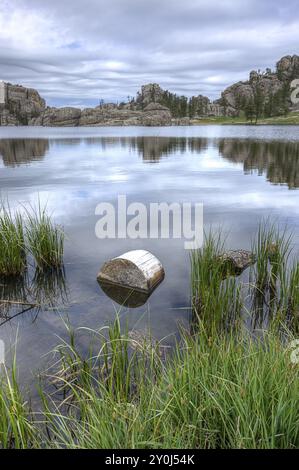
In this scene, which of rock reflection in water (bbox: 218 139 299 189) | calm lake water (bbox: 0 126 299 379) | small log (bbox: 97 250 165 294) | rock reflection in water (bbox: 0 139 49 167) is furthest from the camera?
rock reflection in water (bbox: 0 139 49 167)

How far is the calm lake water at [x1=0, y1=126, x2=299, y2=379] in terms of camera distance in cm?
863

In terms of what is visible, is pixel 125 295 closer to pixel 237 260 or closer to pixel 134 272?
pixel 134 272

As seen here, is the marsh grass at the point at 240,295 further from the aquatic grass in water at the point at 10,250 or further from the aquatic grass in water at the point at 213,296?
the aquatic grass in water at the point at 10,250

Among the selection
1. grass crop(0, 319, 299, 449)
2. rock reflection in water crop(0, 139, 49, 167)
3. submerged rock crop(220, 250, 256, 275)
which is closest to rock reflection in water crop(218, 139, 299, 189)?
submerged rock crop(220, 250, 256, 275)

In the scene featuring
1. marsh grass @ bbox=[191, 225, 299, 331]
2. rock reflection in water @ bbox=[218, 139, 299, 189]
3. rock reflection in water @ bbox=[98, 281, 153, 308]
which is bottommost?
rock reflection in water @ bbox=[98, 281, 153, 308]

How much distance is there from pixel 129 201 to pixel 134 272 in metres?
12.7

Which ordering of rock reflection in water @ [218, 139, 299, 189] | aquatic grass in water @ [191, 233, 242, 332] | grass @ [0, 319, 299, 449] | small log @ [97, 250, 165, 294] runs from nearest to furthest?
grass @ [0, 319, 299, 449] → aquatic grass in water @ [191, 233, 242, 332] → small log @ [97, 250, 165, 294] → rock reflection in water @ [218, 139, 299, 189]

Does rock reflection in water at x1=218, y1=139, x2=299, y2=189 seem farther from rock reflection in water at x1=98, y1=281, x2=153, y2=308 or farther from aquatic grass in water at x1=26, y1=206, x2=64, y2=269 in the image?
aquatic grass in water at x1=26, y1=206, x2=64, y2=269

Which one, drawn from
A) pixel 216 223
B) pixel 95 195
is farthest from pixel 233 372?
pixel 95 195

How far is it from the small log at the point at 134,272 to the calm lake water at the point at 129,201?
1.12 feet

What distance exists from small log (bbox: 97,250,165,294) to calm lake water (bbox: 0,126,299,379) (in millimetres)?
343

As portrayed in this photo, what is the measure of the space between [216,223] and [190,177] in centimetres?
1502

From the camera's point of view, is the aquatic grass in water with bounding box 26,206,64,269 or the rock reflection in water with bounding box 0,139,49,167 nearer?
the aquatic grass in water with bounding box 26,206,64,269

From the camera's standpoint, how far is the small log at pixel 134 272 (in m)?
10.1
